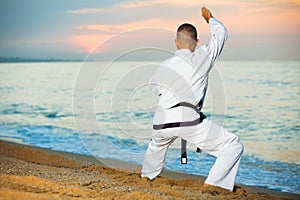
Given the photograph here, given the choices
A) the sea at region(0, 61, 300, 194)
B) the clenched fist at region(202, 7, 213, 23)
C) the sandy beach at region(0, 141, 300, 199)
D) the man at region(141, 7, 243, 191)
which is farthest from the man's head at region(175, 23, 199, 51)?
the sandy beach at region(0, 141, 300, 199)

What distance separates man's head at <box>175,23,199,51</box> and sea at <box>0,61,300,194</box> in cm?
72

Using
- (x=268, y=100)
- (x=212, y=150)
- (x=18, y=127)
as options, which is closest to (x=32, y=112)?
(x=18, y=127)

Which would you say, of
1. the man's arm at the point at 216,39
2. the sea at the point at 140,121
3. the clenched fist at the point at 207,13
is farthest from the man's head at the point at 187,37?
the sea at the point at 140,121

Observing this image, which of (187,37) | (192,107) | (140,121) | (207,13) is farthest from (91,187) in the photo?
(140,121)

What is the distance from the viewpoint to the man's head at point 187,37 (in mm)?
5723

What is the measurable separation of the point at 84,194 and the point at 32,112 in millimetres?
14921

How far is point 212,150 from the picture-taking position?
18.9ft

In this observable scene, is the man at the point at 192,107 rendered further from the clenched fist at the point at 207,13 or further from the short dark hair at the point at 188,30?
the clenched fist at the point at 207,13

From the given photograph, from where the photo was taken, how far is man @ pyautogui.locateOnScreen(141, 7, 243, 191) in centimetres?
565

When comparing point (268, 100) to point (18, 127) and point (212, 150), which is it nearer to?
point (18, 127)

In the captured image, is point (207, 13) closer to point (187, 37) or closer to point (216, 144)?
point (187, 37)

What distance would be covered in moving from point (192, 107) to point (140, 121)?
1014 cm

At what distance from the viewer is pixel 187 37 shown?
5.74m

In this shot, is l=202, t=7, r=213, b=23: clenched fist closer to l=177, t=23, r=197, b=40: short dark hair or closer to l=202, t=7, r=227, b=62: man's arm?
l=202, t=7, r=227, b=62: man's arm
